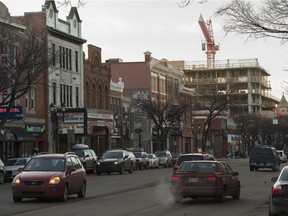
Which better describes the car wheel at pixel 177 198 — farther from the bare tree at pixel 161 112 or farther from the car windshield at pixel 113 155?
the bare tree at pixel 161 112

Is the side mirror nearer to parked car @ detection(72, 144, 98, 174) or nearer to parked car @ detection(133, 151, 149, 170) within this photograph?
parked car @ detection(72, 144, 98, 174)

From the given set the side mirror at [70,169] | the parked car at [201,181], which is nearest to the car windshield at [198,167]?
the parked car at [201,181]

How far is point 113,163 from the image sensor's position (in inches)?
1718

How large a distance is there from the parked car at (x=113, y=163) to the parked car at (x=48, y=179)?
21.9m

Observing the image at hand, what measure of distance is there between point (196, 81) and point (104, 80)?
81.1 m

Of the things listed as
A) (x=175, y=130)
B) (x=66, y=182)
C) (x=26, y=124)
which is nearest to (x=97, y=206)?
(x=66, y=182)

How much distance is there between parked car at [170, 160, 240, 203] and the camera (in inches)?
784

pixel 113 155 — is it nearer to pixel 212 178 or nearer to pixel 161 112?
pixel 212 178

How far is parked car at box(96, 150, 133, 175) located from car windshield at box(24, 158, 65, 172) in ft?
74.6

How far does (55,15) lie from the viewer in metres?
56.8

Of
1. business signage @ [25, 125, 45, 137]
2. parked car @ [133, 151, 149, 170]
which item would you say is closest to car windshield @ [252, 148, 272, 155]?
parked car @ [133, 151, 149, 170]

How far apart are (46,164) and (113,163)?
22.9 meters

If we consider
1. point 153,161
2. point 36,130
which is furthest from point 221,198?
point 153,161

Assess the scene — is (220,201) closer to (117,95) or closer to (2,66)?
(2,66)
